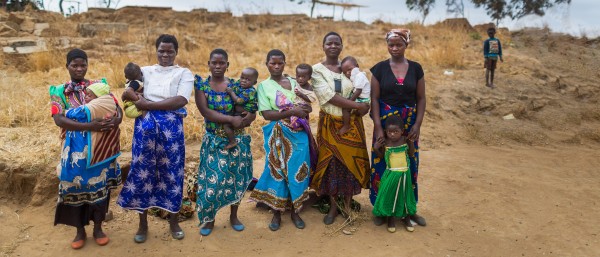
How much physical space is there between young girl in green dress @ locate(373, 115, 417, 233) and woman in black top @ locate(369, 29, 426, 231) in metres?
0.08

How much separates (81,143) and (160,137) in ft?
1.66

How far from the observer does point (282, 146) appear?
349 cm

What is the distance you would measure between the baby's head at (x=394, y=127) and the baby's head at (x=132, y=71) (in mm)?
1832

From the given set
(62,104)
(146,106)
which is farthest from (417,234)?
(62,104)

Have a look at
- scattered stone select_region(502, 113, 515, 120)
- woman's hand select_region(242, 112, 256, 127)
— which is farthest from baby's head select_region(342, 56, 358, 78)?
scattered stone select_region(502, 113, 515, 120)

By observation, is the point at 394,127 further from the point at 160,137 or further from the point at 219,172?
the point at 160,137

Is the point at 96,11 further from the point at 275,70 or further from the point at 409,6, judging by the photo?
the point at 409,6

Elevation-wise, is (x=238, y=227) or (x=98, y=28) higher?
(x=98, y=28)

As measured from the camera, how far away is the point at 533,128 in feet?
25.4

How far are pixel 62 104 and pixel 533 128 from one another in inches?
291

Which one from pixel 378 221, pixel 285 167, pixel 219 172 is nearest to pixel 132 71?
pixel 219 172

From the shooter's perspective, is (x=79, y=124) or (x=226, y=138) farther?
(x=226, y=138)

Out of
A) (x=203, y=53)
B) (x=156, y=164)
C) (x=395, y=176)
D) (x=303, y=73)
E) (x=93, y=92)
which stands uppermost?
(x=203, y=53)

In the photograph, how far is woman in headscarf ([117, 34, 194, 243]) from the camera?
10.1 ft
